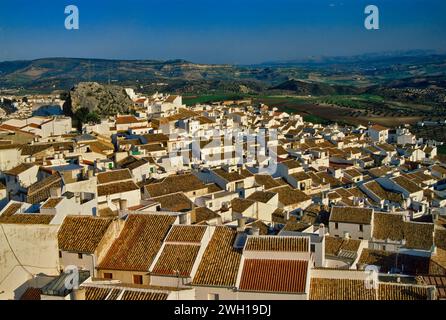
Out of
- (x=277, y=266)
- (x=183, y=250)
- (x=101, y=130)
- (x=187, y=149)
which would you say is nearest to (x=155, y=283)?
(x=183, y=250)

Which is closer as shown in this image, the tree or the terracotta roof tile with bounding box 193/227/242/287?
the terracotta roof tile with bounding box 193/227/242/287

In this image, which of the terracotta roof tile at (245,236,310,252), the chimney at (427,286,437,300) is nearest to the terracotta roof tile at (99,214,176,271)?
the terracotta roof tile at (245,236,310,252)

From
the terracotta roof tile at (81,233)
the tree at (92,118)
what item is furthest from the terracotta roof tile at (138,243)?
the tree at (92,118)

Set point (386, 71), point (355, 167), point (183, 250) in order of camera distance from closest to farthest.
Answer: point (183, 250), point (355, 167), point (386, 71)

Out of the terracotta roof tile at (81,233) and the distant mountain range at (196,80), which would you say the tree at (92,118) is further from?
the distant mountain range at (196,80)

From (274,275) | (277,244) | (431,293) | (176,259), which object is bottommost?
(431,293)

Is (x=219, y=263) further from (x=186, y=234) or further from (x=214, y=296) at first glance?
(x=186, y=234)

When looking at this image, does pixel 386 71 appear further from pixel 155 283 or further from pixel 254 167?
pixel 155 283

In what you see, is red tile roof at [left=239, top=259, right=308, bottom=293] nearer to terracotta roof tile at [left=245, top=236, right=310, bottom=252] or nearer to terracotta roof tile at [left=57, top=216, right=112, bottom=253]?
terracotta roof tile at [left=245, top=236, right=310, bottom=252]

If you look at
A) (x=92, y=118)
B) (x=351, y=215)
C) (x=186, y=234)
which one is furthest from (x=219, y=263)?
(x=92, y=118)

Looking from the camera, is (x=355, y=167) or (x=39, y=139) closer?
(x=39, y=139)
